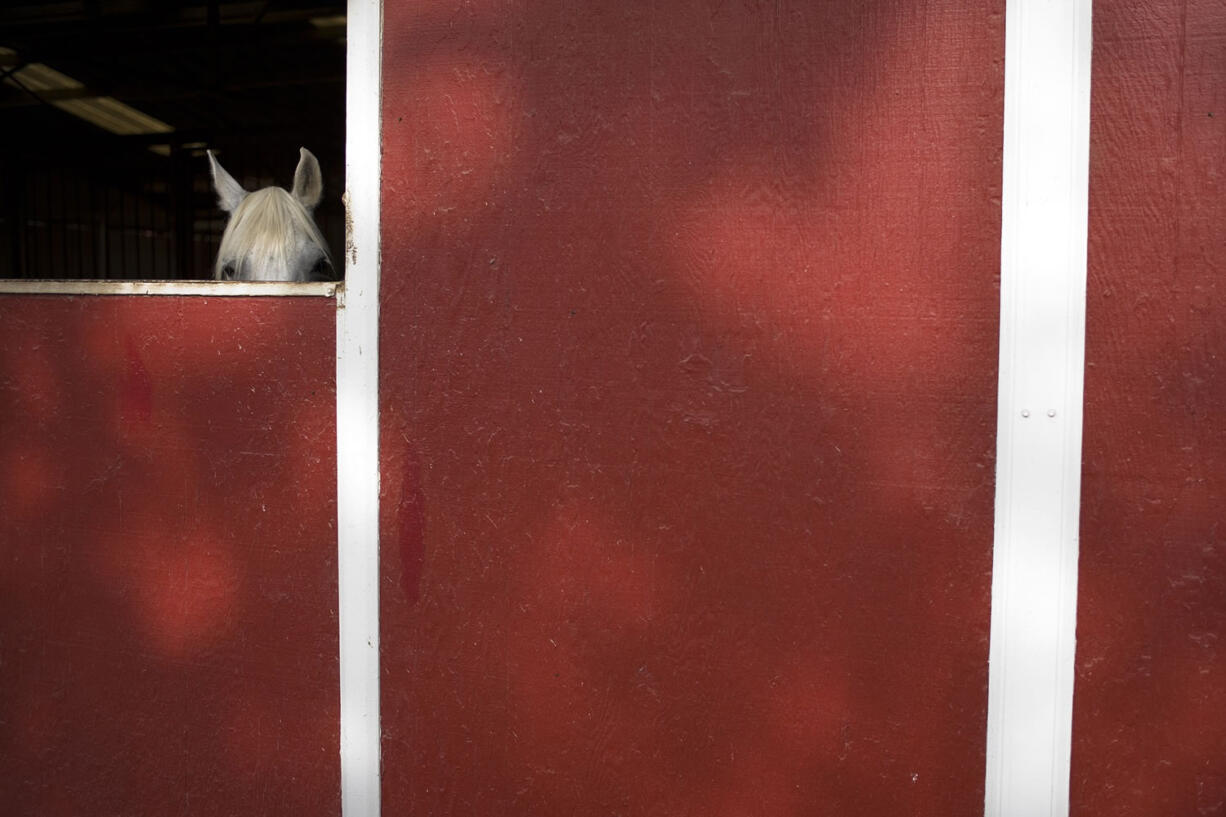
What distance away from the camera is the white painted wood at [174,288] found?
167cm

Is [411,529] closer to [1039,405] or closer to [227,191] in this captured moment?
[1039,405]

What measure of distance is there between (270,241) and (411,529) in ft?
3.44

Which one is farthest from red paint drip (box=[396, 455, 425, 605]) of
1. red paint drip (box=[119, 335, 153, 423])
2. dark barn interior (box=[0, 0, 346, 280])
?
dark barn interior (box=[0, 0, 346, 280])

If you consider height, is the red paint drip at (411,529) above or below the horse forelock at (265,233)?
below

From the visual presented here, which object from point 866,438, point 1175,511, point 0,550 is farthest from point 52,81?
point 1175,511

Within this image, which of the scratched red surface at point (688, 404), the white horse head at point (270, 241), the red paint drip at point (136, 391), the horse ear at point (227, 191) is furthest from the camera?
the horse ear at point (227, 191)

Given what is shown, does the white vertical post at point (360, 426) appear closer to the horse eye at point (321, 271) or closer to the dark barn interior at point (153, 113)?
the horse eye at point (321, 271)

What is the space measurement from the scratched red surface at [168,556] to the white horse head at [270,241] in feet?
1.35

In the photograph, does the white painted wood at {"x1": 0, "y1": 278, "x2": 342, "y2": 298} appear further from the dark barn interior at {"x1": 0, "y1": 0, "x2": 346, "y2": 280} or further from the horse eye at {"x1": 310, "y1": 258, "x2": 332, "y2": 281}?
the dark barn interior at {"x1": 0, "y1": 0, "x2": 346, "y2": 280}

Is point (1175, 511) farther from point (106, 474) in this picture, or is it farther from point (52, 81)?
point (52, 81)

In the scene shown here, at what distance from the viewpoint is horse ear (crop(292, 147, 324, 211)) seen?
7.89 feet

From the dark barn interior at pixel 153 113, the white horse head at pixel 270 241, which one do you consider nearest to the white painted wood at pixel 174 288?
the white horse head at pixel 270 241

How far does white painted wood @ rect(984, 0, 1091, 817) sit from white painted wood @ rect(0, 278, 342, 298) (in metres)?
1.34

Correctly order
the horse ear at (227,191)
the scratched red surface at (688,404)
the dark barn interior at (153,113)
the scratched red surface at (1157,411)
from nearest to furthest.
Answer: the scratched red surface at (1157,411), the scratched red surface at (688,404), the horse ear at (227,191), the dark barn interior at (153,113)
